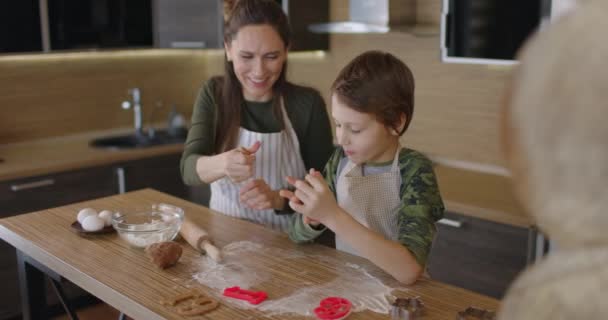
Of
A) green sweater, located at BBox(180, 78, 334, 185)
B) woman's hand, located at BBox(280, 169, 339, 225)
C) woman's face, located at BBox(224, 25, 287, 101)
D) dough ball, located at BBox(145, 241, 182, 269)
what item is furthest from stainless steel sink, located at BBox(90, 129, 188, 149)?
woman's hand, located at BBox(280, 169, 339, 225)

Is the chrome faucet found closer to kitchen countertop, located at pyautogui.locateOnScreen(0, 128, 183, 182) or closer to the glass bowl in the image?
kitchen countertop, located at pyautogui.locateOnScreen(0, 128, 183, 182)

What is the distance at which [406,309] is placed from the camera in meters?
1.18

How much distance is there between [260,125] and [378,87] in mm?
677

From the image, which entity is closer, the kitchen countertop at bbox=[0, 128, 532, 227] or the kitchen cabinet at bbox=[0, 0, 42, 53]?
the kitchen countertop at bbox=[0, 128, 532, 227]

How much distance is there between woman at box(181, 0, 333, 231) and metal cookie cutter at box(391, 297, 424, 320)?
2.54 feet

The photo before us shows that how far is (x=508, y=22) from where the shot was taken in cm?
250

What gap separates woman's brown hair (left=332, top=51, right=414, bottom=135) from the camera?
4.81ft

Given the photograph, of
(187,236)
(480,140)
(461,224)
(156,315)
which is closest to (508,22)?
(480,140)

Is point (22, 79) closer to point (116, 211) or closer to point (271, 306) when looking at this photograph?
point (116, 211)

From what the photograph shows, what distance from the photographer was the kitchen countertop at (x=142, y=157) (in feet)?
8.40

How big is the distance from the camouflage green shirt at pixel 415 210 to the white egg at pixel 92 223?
519 mm

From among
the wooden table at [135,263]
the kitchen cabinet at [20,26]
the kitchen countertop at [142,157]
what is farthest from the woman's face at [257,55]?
the kitchen cabinet at [20,26]

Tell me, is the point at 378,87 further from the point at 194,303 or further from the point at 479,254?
the point at 479,254

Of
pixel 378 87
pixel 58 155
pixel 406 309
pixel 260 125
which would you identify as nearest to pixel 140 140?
pixel 58 155
